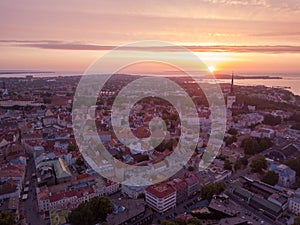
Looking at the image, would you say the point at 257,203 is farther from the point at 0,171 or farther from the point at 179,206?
the point at 0,171

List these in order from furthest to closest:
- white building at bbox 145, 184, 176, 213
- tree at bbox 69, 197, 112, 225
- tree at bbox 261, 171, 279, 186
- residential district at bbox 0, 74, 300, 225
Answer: tree at bbox 261, 171, 279, 186, white building at bbox 145, 184, 176, 213, residential district at bbox 0, 74, 300, 225, tree at bbox 69, 197, 112, 225

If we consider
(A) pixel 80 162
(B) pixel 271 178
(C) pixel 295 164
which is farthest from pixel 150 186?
(C) pixel 295 164

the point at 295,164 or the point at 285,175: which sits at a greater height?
the point at 295,164

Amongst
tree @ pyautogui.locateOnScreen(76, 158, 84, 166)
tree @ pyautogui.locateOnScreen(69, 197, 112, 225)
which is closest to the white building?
tree @ pyautogui.locateOnScreen(69, 197, 112, 225)

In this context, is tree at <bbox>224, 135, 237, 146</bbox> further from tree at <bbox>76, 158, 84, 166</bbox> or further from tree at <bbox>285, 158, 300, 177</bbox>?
tree at <bbox>76, 158, 84, 166</bbox>

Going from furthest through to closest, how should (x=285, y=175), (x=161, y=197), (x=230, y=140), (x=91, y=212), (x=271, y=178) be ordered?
(x=230, y=140) < (x=285, y=175) < (x=271, y=178) < (x=161, y=197) < (x=91, y=212)

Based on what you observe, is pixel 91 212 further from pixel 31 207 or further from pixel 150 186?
pixel 31 207
